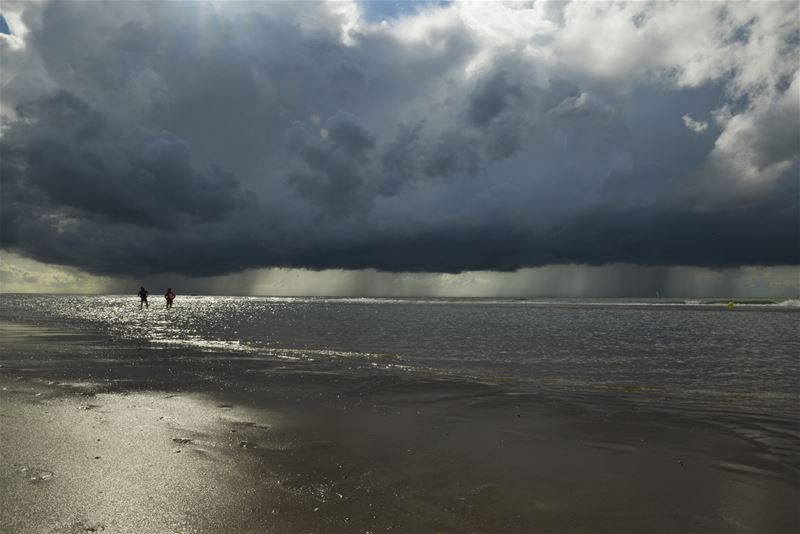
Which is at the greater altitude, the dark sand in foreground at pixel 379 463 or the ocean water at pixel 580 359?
the dark sand in foreground at pixel 379 463

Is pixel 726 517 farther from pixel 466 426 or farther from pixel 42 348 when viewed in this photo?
pixel 42 348

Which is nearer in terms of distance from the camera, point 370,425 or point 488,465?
point 488,465

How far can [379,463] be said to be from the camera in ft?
25.6

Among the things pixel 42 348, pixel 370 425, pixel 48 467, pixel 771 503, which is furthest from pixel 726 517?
pixel 42 348

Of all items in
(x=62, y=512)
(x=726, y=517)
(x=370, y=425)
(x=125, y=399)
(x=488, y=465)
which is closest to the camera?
(x=62, y=512)

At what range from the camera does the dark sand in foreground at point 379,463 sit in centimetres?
584

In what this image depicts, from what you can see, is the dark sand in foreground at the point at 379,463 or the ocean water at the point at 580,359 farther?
the ocean water at the point at 580,359

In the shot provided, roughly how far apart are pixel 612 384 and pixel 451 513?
39.4 ft

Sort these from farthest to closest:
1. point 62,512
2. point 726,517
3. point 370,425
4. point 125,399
A: point 125,399 → point 370,425 → point 726,517 → point 62,512

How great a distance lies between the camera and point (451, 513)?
19.8 ft

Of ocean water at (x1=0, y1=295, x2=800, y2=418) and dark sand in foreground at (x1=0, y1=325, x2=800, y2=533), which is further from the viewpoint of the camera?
ocean water at (x1=0, y1=295, x2=800, y2=418)

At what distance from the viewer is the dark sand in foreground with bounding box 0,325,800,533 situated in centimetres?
584

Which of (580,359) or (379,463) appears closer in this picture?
(379,463)

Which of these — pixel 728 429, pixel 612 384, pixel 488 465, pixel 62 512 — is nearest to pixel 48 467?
pixel 62 512
